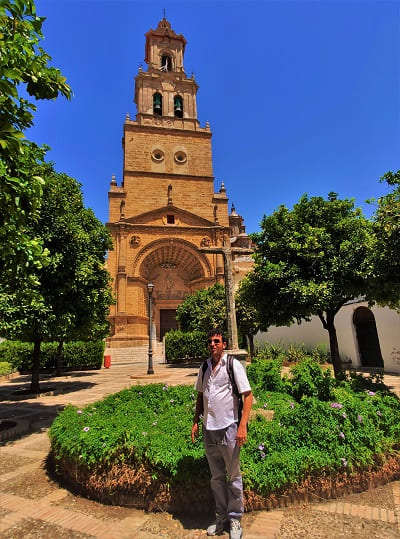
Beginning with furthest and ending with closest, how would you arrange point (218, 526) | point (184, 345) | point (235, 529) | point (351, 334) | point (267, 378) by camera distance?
point (184, 345) < point (351, 334) < point (267, 378) < point (218, 526) < point (235, 529)

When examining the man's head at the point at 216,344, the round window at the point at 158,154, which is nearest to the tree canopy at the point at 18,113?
the man's head at the point at 216,344

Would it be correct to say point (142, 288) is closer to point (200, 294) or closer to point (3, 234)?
point (200, 294)

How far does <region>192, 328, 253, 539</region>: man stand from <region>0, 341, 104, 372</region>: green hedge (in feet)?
52.3

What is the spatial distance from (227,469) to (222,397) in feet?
1.95

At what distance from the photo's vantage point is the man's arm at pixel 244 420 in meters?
2.46

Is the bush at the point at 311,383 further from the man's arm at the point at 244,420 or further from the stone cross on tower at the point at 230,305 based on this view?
the man's arm at the point at 244,420

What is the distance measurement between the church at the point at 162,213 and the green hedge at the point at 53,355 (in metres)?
4.93

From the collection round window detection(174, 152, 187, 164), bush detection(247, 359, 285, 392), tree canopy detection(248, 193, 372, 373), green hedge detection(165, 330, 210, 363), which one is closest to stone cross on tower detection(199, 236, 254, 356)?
bush detection(247, 359, 285, 392)

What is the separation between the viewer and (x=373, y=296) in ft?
22.1

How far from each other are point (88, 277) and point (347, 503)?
6812 mm

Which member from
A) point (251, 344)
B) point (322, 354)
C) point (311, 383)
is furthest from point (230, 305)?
point (251, 344)

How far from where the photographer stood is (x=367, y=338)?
13.3 m

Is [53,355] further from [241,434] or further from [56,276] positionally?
[241,434]

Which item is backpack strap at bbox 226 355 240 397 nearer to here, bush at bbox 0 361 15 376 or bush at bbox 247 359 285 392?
bush at bbox 247 359 285 392
